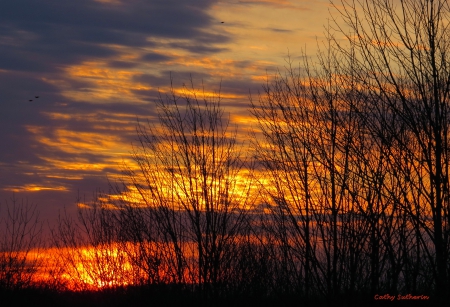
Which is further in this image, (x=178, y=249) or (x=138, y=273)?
(x=138, y=273)

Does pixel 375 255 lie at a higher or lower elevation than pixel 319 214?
lower

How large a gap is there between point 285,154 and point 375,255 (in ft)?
8.13

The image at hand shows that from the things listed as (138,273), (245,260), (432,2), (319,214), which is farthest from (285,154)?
(138,273)

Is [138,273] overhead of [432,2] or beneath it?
beneath

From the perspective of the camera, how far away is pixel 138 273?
18.8 meters

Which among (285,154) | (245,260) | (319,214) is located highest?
(285,154)

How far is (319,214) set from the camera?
35.2 ft

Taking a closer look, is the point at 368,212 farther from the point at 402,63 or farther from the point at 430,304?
the point at 402,63

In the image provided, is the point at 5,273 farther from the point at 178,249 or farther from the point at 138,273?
the point at 178,249

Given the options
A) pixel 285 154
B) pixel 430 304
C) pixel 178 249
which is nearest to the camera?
pixel 430 304

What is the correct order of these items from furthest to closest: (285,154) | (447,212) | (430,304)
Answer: (285,154), (430,304), (447,212)

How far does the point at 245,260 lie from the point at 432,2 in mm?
11290

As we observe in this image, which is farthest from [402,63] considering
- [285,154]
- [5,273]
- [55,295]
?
[55,295]

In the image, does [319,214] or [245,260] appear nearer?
[319,214]
